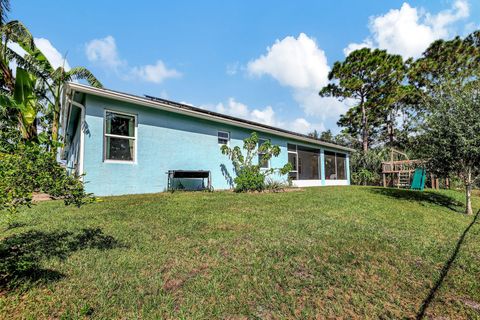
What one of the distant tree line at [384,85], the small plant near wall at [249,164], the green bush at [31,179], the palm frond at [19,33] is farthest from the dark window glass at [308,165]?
the palm frond at [19,33]

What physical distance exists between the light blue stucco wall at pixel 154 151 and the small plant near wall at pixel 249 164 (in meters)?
0.37

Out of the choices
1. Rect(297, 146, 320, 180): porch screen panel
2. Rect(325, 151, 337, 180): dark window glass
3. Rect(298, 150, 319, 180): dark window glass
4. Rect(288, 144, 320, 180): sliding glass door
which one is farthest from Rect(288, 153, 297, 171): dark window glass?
Rect(325, 151, 337, 180): dark window glass

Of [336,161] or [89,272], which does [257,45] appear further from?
[89,272]

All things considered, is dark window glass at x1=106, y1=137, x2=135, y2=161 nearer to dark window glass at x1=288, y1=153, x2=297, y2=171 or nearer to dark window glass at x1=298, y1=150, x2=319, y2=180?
dark window glass at x1=288, y1=153, x2=297, y2=171

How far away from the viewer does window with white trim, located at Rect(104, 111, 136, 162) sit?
741cm

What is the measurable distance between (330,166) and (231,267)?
1654 cm

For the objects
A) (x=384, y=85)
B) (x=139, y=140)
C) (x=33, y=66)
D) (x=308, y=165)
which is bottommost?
(x=308, y=165)

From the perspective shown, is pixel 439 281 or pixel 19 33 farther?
pixel 19 33

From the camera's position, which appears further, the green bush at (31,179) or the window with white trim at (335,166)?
the window with white trim at (335,166)

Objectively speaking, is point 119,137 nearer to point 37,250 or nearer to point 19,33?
point 37,250

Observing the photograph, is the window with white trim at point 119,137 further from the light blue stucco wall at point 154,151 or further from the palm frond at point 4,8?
the palm frond at point 4,8

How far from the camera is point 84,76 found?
1339cm

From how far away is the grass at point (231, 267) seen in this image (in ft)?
6.97

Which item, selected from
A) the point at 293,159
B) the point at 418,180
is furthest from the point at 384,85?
the point at 293,159
